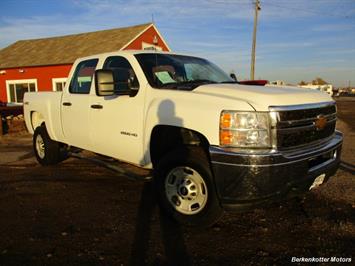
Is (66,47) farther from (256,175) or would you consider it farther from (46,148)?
A: (256,175)

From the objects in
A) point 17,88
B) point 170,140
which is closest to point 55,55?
point 17,88

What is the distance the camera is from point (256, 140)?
3553 mm

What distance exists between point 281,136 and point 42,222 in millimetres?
2879

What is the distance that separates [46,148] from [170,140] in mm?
3661

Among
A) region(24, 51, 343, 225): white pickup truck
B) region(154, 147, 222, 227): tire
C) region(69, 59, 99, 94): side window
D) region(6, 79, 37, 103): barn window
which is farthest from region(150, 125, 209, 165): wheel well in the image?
region(6, 79, 37, 103): barn window

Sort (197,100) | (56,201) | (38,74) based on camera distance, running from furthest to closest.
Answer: (38,74), (56,201), (197,100)

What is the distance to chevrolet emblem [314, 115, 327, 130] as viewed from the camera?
400 centimetres

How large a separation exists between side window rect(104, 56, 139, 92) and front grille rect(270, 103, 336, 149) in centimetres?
196

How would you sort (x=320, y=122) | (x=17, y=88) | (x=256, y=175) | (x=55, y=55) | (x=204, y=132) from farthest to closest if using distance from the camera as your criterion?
(x=17, y=88) → (x=55, y=55) → (x=320, y=122) → (x=204, y=132) → (x=256, y=175)

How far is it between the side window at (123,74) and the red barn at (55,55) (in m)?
20.3

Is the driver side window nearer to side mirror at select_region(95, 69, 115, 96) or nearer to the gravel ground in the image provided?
side mirror at select_region(95, 69, 115, 96)

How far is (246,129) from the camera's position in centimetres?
355

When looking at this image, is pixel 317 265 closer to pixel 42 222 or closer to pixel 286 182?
pixel 286 182

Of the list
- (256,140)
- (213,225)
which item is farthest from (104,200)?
(256,140)
